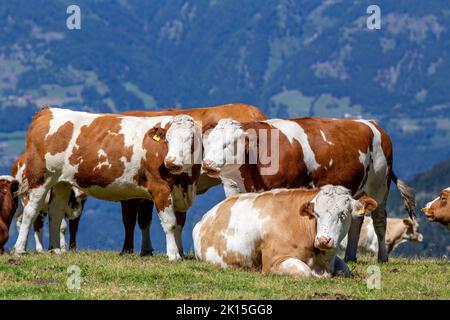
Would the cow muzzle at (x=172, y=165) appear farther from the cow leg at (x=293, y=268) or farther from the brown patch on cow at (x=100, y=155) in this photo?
the cow leg at (x=293, y=268)

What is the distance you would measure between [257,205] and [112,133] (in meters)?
4.46

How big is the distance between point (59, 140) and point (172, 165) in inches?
104

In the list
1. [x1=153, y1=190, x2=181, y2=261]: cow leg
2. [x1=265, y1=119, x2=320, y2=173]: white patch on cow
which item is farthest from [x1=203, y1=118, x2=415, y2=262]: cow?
[x1=153, y1=190, x2=181, y2=261]: cow leg

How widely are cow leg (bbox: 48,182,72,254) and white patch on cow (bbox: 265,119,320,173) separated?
4416mm

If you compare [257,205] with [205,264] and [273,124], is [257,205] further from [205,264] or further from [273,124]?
[273,124]

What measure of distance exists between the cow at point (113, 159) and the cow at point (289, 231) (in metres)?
2.38

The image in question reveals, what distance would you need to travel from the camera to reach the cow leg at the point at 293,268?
18.5 metres

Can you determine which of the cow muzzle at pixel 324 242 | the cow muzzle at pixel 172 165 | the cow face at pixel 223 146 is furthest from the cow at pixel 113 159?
the cow muzzle at pixel 324 242

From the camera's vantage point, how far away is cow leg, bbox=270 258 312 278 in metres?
18.5

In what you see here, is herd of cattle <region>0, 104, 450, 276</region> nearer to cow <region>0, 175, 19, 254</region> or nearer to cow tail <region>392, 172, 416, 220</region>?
cow <region>0, 175, 19, 254</region>

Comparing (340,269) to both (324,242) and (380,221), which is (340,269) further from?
(380,221)

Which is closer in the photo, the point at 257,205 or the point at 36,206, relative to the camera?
the point at 257,205
